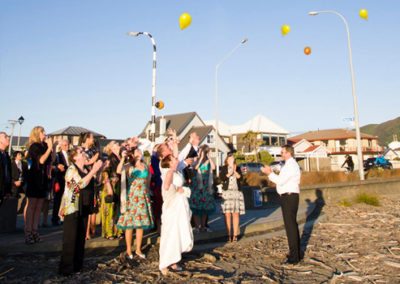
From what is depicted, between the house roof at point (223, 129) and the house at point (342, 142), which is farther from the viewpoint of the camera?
the house at point (342, 142)

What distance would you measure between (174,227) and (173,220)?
0.11 m

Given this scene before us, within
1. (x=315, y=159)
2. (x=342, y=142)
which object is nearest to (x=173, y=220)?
(x=315, y=159)

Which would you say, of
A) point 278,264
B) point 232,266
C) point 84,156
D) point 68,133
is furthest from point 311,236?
point 68,133

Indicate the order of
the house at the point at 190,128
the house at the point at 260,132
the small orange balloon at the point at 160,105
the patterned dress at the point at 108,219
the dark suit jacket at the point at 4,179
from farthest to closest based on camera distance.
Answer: the house at the point at 260,132, the house at the point at 190,128, the small orange balloon at the point at 160,105, the patterned dress at the point at 108,219, the dark suit jacket at the point at 4,179

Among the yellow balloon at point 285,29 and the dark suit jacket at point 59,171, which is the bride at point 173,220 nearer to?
the dark suit jacket at point 59,171

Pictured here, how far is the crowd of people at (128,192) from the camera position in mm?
5469

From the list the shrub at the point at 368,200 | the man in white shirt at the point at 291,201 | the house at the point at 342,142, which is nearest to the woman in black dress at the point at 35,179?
the man in white shirt at the point at 291,201

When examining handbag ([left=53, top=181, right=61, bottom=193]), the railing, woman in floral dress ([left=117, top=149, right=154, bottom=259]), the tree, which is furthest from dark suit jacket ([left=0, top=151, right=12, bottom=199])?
the railing

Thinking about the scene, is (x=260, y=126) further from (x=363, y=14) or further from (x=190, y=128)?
(x=363, y=14)

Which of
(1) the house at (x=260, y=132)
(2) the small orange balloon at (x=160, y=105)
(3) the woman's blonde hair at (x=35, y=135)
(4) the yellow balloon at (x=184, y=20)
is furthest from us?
(1) the house at (x=260, y=132)

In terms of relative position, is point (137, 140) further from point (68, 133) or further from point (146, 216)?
point (68, 133)

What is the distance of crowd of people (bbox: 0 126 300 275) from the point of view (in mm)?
5469

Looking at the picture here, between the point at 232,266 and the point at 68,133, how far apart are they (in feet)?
242

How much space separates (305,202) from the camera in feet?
51.0
